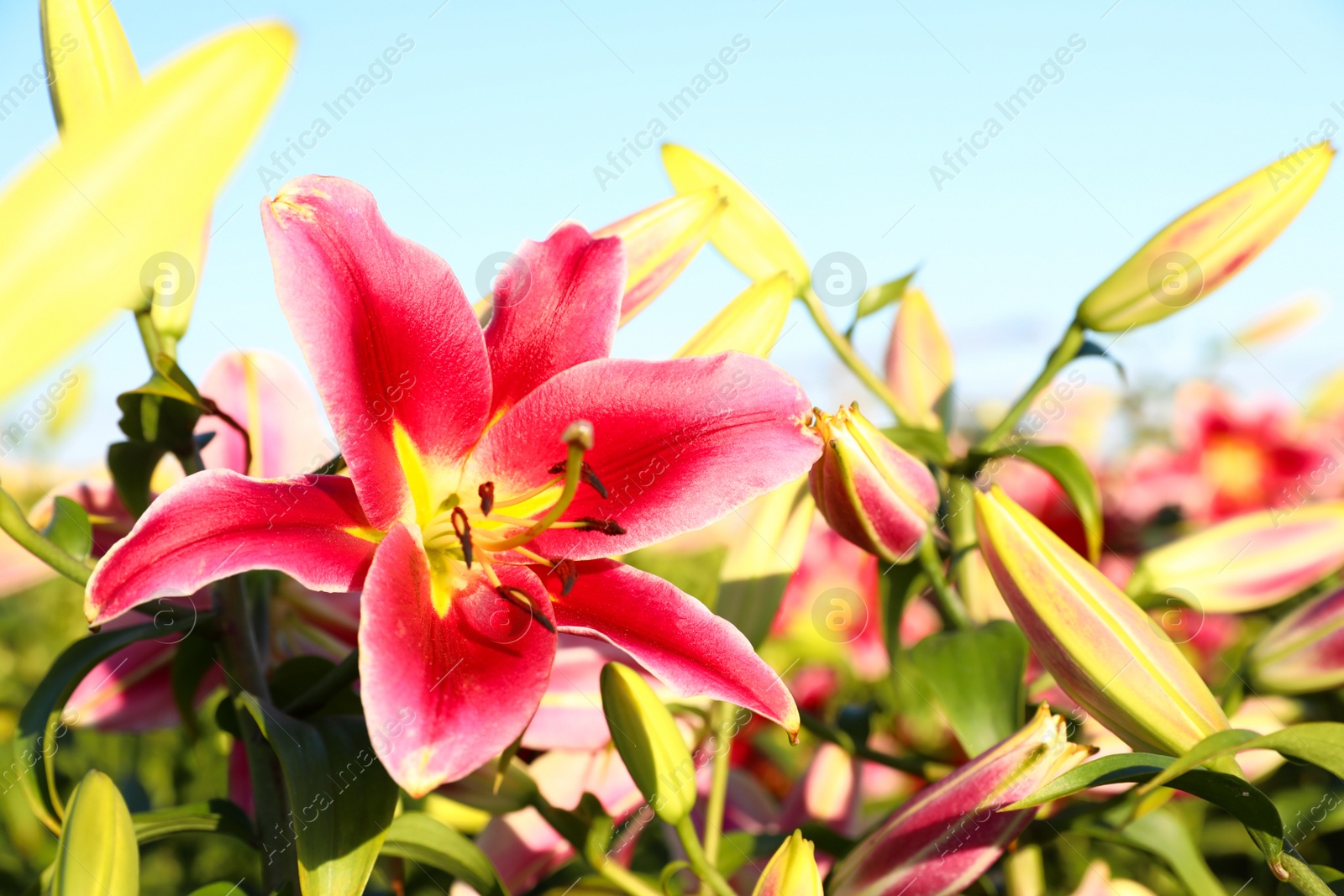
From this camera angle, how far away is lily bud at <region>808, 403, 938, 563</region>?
0.53 metres

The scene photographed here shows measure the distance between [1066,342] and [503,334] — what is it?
0.42 meters

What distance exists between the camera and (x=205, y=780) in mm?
1031

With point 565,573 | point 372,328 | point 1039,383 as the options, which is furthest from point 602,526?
point 1039,383

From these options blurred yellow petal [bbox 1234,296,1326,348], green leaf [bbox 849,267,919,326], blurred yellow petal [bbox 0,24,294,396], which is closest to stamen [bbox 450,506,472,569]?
blurred yellow petal [bbox 0,24,294,396]

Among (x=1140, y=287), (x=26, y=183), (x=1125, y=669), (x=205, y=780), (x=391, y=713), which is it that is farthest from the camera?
(x=205, y=780)

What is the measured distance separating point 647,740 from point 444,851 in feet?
0.45

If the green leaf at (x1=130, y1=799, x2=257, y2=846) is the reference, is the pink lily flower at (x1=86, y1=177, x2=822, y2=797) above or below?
above

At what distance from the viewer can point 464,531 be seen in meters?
0.49

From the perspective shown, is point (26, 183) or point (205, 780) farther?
point (205, 780)

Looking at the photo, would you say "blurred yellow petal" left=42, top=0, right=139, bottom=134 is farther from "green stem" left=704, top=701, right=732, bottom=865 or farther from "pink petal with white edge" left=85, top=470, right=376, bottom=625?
"green stem" left=704, top=701, right=732, bottom=865

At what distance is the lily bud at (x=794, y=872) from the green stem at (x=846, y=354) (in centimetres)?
38

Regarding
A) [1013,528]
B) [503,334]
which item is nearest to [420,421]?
[503,334]

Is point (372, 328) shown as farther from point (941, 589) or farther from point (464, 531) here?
point (941, 589)

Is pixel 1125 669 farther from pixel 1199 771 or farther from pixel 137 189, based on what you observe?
pixel 137 189
